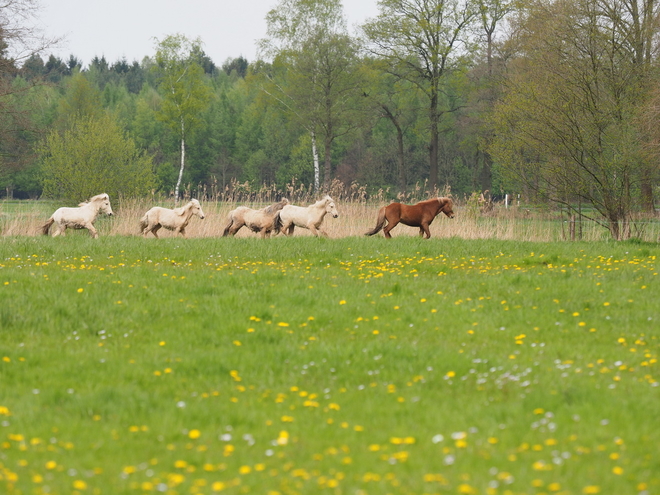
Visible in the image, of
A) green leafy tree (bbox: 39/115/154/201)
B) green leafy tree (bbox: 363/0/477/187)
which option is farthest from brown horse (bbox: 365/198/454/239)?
green leafy tree (bbox: 363/0/477/187)

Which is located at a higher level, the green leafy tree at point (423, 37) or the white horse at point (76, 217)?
the green leafy tree at point (423, 37)

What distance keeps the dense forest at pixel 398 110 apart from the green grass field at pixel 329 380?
425 inches

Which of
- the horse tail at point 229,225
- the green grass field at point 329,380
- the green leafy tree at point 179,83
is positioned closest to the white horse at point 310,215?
the horse tail at point 229,225

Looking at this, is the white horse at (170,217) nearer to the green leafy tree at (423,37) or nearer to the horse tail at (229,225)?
the horse tail at (229,225)

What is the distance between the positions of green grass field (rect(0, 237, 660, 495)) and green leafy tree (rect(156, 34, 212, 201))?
183 ft

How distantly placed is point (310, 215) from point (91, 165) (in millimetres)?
17115

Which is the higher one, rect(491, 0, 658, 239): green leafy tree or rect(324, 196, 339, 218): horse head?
rect(491, 0, 658, 239): green leafy tree

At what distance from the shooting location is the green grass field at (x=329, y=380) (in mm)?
5035

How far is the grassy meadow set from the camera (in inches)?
198

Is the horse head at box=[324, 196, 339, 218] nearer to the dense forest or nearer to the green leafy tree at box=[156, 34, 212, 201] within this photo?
the dense forest

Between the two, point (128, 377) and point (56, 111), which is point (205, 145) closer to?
point (56, 111)

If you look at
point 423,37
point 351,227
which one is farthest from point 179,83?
point 351,227

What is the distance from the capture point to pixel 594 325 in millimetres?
9461

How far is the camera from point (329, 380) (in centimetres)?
745
